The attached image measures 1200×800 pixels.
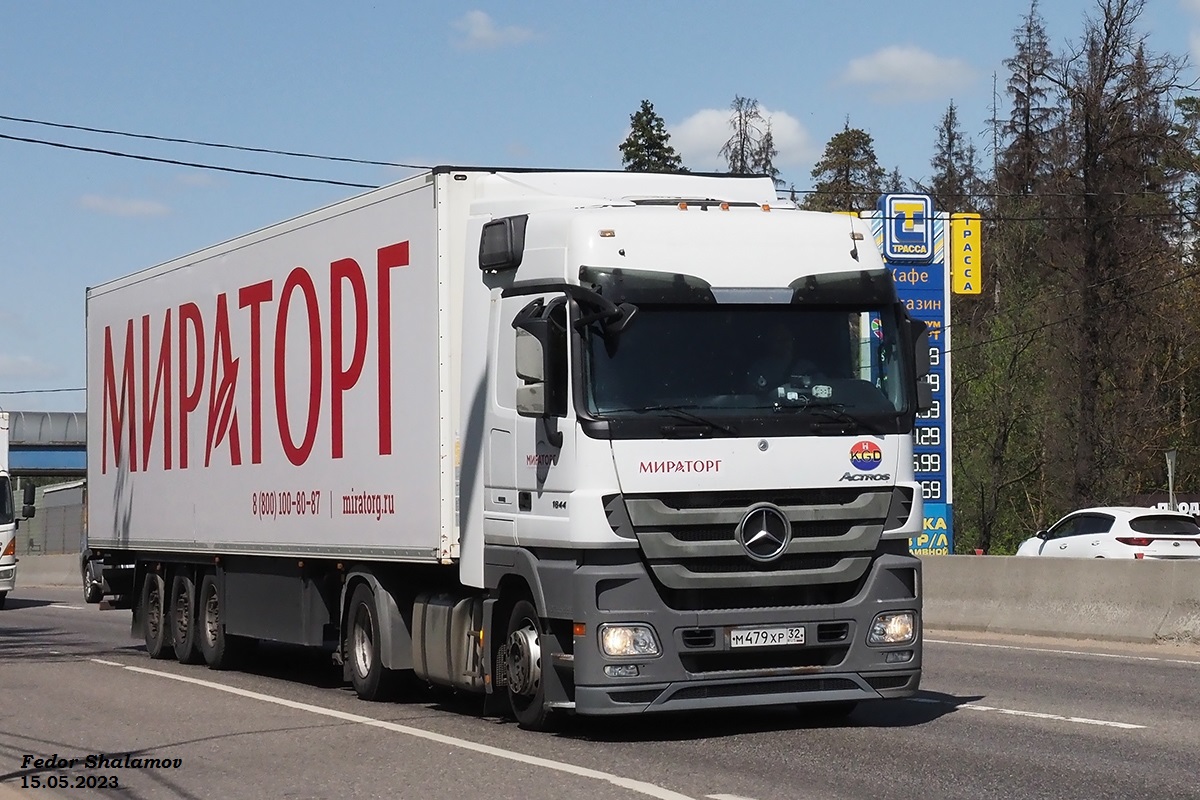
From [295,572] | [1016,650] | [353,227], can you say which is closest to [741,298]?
[353,227]

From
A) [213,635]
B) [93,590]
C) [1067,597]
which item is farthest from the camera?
[93,590]

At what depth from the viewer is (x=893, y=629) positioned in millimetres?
11172

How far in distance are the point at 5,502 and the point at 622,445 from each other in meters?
25.0

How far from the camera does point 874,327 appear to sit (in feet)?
37.2

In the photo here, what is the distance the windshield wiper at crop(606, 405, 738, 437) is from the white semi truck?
0.06ft

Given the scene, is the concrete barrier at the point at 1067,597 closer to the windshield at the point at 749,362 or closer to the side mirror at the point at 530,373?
the windshield at the point at 749,362

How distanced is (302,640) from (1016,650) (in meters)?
7.76

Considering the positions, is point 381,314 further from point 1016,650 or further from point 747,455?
point 1016,650

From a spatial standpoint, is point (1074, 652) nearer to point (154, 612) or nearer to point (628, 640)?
point (628, 640)

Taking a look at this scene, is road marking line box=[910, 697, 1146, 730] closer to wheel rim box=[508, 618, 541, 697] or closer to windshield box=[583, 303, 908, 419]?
windshield box=[583, 303, 908, 419]

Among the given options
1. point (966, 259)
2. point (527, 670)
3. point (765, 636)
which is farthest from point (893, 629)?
point (966, 259)

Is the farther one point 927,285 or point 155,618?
point 927,285

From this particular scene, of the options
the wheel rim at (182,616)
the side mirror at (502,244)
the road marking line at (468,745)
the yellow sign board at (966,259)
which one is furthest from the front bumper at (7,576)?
the side mirror at (502,244)

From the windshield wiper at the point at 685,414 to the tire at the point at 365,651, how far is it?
385 centimetres
